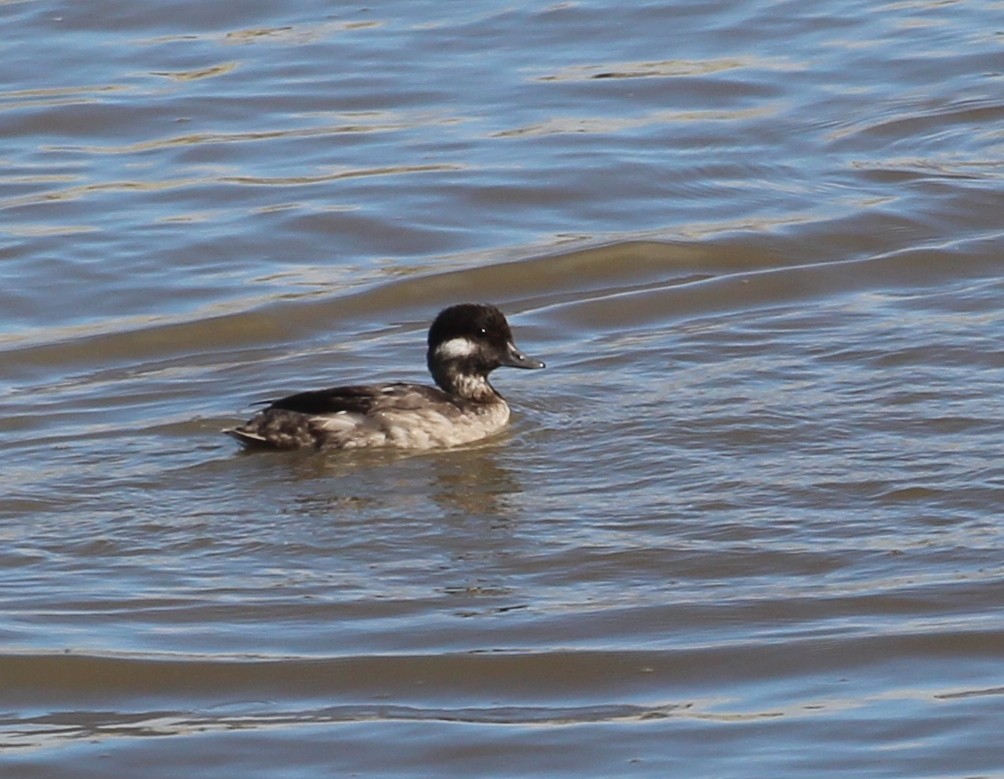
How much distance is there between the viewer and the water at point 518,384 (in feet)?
23.6

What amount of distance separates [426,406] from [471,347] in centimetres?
63

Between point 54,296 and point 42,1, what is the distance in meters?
7.92

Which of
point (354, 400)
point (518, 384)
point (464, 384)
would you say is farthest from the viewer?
point (518, 384)

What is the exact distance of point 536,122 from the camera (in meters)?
16.3

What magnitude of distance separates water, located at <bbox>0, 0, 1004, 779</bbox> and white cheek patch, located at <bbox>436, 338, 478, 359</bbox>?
0.43m

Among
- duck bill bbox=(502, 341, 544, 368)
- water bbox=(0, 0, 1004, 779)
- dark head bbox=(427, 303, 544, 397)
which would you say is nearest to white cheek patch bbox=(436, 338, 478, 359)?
dark head bbox=(427, 303, 544, 397)

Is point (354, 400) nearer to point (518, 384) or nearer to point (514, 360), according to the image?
point (514, 360)

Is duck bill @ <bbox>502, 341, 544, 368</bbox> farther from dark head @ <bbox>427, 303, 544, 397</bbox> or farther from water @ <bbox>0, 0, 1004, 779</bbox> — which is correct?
water @ <bbox>0, 0, 1004, 779</bbox>

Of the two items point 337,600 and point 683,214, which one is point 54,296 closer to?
point 683,214

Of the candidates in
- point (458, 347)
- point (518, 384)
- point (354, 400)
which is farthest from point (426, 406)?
point (518, 384)

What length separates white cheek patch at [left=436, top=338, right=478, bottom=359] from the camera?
36.1 feet

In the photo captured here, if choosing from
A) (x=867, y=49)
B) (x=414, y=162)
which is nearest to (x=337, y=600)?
(x=414, y=162)

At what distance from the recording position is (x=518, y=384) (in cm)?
1159

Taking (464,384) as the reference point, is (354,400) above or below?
above
